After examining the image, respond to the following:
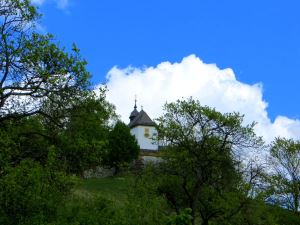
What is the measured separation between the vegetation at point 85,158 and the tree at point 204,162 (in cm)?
7

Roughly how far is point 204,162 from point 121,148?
47.5 m

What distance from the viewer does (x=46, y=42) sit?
957 inches

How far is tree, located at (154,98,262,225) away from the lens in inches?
1335

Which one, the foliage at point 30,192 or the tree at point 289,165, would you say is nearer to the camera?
the foliage at point 30,192

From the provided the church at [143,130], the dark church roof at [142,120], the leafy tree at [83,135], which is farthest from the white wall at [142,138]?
the leafy tree at [83,135]

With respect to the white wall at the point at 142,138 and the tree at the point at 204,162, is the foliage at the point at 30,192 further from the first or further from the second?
the white wall at the point at 142,138

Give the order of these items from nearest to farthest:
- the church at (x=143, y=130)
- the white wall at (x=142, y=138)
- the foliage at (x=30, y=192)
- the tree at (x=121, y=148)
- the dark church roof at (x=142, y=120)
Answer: the foliage at (x=30, y=192) < the tree at (x=121, y=148) < the white wall at (x=142, y=138) < the church at (x=143, y=130) < the dark church roof at (x=142, y=120)

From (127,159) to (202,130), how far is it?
47.6 metres

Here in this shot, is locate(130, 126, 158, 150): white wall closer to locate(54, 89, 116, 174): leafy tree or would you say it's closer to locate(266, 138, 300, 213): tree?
locate(266, 138, 300, 213): tree

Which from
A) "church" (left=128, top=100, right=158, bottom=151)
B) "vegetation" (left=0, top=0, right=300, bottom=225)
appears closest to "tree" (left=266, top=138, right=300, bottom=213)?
"vegetation" (left=0, top=0, right=300, bottom=225)

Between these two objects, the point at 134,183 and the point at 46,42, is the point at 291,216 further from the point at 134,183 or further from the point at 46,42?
the point at 46,42

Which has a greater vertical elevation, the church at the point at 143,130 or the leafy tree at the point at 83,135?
the church at the point at 143,130

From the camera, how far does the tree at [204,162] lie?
3391cm

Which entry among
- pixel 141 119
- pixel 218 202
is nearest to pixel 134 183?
pixel 218 202
